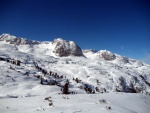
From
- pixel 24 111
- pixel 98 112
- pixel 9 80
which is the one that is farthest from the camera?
pixel 9 80

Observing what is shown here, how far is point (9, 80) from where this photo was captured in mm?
111500

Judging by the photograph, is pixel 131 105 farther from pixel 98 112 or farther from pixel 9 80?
pixel 9 80

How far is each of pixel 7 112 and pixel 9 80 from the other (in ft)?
337

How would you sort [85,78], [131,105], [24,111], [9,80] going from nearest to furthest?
[24,111]
[131,105]
[9,80]
[85,78]

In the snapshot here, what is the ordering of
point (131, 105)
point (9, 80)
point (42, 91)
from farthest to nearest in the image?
point (9, 80) → point (42, 91) → point (131, 105)

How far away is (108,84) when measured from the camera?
18138 centimetres

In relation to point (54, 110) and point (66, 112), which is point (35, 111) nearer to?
point (54, 110)

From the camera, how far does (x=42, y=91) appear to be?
89438 mm

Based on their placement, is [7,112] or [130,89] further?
[130,89]

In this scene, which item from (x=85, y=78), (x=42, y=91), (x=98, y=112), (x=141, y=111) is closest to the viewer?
(x=98, y=112)

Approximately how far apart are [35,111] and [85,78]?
17962 centimetres

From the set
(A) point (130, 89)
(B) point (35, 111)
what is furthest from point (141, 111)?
(A) point (130, 89)

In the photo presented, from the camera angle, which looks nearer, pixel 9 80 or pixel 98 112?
pixel 98 112

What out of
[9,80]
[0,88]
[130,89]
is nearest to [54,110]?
[0,88]
